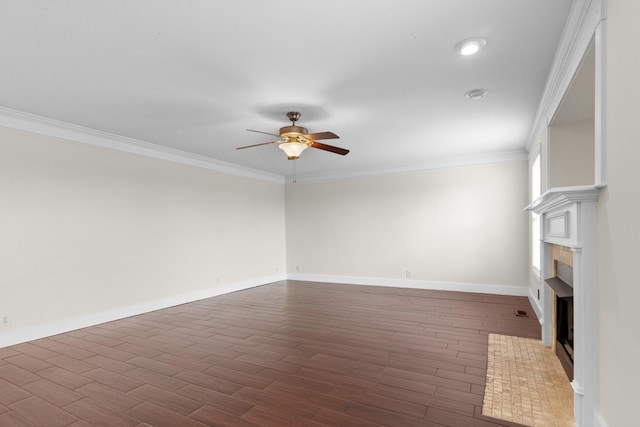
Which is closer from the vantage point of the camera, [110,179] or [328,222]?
[110,179]

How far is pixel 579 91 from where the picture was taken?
8.10ft

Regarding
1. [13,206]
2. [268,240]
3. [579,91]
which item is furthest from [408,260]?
[13,206]

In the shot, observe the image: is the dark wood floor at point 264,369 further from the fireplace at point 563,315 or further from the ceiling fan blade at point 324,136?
the ceiling fan blade at point 324,136

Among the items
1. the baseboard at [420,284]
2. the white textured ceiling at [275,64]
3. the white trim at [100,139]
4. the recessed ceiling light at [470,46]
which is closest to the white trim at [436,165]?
the white textured ceiling at [275,64]

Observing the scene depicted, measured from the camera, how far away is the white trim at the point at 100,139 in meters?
3.64

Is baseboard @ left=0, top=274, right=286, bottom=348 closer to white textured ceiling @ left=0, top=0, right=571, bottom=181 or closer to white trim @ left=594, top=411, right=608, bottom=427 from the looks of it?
white textured ceiling @ left=0, top=0, right=571, bottom=181

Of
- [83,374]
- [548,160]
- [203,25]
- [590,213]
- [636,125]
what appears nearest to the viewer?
[636,125]

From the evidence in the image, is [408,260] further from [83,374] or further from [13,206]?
[13,206]

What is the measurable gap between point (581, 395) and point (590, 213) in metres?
1.04

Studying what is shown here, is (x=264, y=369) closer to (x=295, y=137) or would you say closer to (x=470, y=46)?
(x=295, y=137)

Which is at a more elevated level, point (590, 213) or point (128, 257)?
point (590, 213)

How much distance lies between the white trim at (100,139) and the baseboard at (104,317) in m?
2.24

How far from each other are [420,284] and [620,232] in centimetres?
517

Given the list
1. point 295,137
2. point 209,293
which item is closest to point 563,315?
point 295,137
